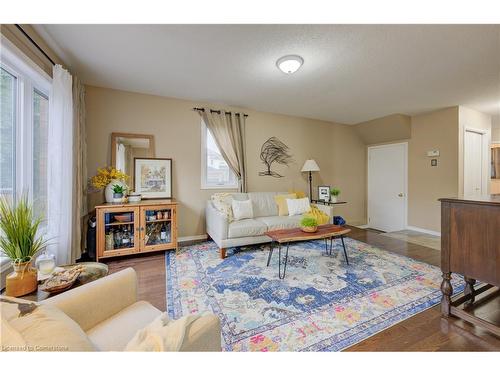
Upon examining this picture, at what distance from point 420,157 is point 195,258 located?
470 cm

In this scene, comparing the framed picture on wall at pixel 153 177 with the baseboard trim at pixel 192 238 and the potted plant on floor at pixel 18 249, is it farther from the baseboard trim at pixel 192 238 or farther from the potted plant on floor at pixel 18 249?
the potted plant on floor at pixel 18 249

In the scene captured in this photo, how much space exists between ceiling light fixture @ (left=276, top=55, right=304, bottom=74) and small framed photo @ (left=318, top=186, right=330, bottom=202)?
8.60 ft

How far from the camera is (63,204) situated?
2229 millimetres

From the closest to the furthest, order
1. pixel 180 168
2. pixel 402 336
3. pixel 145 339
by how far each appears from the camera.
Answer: pixel 145 339
pixel 402 336
pixel 180 168

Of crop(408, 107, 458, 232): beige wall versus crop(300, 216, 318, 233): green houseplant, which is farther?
crop(408, 107, 458, 232): beige wall

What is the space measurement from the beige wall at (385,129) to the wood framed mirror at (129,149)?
4.49 metres

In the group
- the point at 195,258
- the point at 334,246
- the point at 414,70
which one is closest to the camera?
the point at 414,70

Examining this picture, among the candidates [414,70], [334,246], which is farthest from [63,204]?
[414,70]

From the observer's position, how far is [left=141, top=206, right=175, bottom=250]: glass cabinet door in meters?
2.95

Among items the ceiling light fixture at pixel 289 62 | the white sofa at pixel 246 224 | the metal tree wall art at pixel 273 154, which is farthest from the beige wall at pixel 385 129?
the ceiling light fixture at pixel 289 62

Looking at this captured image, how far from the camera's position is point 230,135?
3.88 metres

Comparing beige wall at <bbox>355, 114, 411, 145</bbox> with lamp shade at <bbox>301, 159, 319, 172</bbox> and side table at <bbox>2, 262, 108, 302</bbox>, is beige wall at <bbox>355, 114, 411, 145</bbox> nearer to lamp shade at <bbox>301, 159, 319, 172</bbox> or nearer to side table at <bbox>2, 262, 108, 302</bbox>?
lamp shade at <bbox>301, 159, 319, 172</bbox>

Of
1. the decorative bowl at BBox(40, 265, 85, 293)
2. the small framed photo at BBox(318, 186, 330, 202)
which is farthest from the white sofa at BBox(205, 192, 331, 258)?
the decorative bowl at BBox(40, 265, 85, 293)

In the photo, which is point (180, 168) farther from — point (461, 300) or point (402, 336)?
point (461, 300)
